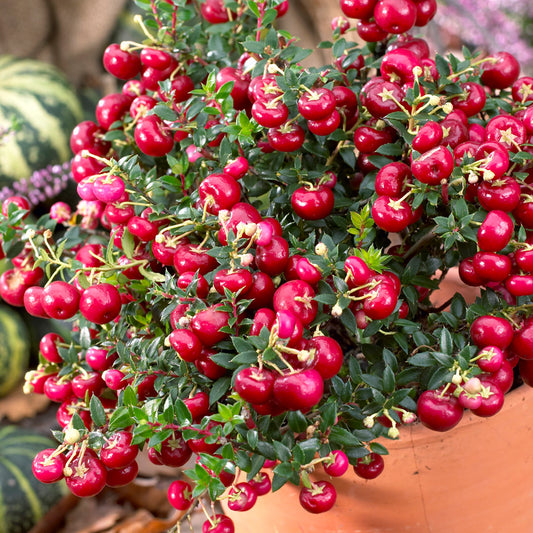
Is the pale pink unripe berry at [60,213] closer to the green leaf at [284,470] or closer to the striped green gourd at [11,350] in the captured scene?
the green leaf at [284,470]

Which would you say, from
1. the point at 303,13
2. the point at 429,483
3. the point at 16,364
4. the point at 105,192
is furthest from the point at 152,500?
the point at 303,13

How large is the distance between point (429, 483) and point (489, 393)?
19cm

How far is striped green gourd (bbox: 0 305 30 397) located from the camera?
1.38m

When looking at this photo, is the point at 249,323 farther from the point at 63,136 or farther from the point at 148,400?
the point at 63,136

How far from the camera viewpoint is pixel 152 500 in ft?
4.00

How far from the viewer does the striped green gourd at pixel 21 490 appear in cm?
116

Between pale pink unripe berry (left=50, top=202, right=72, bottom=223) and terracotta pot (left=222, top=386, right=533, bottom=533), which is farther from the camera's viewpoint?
pale pink unripe berry (left=50, top=202, right=72, bottom=223)

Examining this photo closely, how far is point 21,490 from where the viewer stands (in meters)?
1.19

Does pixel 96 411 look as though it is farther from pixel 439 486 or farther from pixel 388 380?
pixel 439 486

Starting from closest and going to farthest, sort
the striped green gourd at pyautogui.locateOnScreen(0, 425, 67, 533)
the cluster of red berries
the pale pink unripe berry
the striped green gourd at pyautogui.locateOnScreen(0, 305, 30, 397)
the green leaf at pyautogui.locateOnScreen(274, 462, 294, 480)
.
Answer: the green leaf at pyautogui.locateOnScreen(274, 462, 294, 480), the cluster of red berries, the pale pink unripe berry, the striped green gourd at pyautogui.locateOnScreen(0, 425, 67, 533), the striped green gourd at pyautogui.locateOnScreen(0, 305, 30, 397)

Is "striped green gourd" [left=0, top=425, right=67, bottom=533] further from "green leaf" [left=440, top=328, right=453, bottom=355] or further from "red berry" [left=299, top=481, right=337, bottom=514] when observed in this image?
"green leaf" [left=440, top=328, right=453, bottom=355]

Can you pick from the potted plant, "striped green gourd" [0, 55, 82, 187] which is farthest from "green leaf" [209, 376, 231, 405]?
"striped green gourd" [0, 55, 82, 187]

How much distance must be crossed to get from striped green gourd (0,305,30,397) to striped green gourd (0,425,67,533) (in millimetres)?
151

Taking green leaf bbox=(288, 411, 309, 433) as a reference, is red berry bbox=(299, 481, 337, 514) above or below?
below
